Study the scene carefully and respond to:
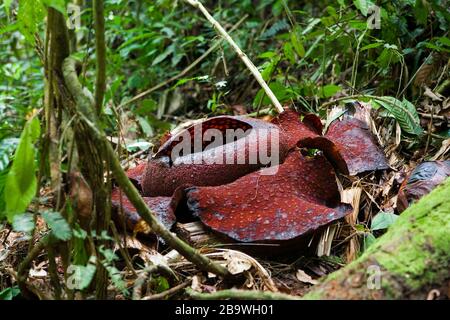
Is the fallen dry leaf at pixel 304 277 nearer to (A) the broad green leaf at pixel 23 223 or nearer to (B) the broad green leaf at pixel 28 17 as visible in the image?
(A) the broad green leaf at pixel 23 223

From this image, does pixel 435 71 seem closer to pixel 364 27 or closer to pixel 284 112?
pixel 364 27

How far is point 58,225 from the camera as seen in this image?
1.75 meters

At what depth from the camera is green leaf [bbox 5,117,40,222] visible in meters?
1.72

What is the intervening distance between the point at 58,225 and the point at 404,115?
2.18m

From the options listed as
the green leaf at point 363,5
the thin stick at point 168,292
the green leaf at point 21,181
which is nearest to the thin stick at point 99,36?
the green leaf at point 21,181

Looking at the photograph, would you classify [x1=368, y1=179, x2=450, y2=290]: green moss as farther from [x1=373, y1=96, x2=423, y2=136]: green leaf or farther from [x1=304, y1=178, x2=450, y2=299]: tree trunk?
[x1=373, y1=96, x2=423, y2=136]: green leaf


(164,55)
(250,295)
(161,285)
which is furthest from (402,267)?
(164,55)

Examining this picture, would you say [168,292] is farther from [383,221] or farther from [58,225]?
[383,221]

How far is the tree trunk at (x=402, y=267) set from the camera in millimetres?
1622

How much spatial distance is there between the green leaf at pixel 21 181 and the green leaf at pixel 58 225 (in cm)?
8
